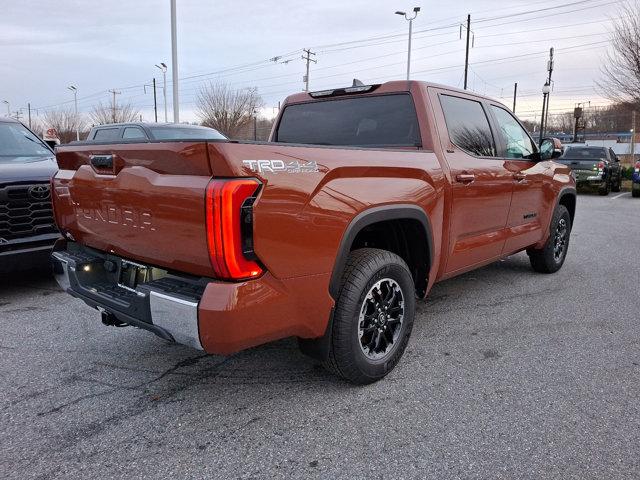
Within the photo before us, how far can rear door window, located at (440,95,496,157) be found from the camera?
3.87 metres

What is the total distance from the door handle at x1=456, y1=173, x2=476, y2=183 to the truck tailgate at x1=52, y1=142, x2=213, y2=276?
212 cm

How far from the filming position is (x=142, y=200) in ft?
8.11

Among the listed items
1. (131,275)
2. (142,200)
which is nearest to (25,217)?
(131,275)

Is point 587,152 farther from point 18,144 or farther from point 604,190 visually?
point 18,144

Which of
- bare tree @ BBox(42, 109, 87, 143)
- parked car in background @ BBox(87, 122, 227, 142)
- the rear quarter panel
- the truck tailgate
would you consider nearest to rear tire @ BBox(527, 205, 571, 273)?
the rear quarter panel

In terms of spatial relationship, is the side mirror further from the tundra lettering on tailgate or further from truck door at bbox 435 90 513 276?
the tundra lettering on tailgate

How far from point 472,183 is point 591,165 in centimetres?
1531

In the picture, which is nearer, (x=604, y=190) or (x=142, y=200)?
(x=142, y=200)

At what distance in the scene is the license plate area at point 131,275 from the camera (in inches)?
106

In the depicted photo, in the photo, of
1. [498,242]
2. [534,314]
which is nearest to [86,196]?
[498,242]

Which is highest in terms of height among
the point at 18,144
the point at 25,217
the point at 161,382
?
the point at 18,144

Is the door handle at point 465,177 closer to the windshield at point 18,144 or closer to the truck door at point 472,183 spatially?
the truck door at point 472,183

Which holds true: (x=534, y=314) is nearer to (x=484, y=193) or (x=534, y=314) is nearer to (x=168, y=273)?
(x=484, y=193)

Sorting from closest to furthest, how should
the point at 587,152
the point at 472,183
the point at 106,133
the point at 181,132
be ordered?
the point at 472,183 < the point at 181,132 < the point at 106,133 < the point at 587,152
